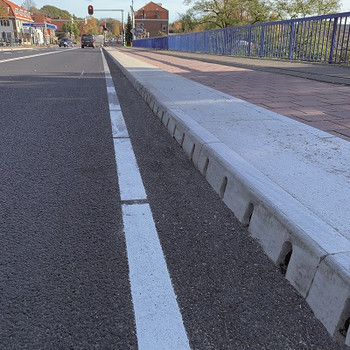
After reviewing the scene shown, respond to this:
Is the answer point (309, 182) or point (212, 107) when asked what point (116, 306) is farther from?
point (212, 107)

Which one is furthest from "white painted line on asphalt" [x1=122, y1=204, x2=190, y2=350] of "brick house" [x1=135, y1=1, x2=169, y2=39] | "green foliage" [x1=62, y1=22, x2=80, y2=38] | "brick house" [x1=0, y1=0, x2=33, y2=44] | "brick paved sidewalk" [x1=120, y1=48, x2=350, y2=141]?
"green foliage" [x1=62, y1=22, x2=80, y2=38]

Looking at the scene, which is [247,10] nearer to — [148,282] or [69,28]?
[148,282]

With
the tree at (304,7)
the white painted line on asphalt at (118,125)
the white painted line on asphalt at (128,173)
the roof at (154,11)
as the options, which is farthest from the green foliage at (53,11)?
the white painted line on asphalt at (128,173)

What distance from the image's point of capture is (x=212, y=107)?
4.89 m

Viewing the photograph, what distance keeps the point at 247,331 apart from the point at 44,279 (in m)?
0.96

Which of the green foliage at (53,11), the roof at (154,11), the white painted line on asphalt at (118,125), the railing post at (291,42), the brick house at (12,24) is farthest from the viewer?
the green foliage at (53,11)

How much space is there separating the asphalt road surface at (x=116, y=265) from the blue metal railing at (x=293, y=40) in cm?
917

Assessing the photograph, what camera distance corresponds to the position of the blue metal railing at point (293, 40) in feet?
34.7

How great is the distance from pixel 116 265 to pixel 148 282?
0.22 meters

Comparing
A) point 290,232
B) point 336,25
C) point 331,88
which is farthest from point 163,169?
point 336,25

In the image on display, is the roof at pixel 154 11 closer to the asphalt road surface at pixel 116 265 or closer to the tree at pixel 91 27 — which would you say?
the tree at pixel 91 27

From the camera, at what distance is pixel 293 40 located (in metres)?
13.0

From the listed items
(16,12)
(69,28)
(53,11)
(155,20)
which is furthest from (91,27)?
(16,12)

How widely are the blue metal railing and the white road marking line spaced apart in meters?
9.91
